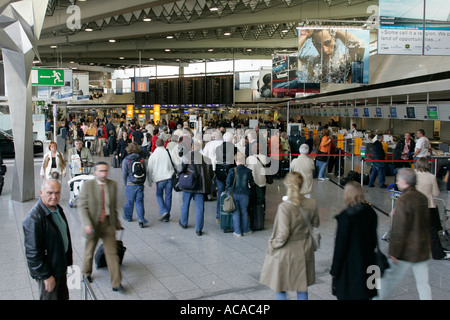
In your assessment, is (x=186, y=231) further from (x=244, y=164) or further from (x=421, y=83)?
(x=421, y=83)

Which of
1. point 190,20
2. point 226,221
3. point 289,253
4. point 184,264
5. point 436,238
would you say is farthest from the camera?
point 190,20

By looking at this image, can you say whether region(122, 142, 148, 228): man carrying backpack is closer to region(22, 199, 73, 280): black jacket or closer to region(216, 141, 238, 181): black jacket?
region(216, 141, 238, 181): black jacket

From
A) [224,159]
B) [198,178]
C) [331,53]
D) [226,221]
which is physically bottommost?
[226,221]

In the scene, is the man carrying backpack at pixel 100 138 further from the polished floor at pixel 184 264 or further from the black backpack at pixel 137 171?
the black backpack at pixel 137 171

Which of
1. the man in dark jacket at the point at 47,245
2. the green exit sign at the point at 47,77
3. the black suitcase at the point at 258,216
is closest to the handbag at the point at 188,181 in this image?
the black suitcase at the point at 258,216

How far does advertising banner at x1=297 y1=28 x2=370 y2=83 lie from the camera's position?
14945 millimetres

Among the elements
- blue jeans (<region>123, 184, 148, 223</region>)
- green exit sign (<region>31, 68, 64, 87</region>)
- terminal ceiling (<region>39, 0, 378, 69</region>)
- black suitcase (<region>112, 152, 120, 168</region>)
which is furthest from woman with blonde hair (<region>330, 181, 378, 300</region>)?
green exit sign (<region>31, 68, 64, 87</region>)

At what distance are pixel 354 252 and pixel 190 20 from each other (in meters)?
22.2

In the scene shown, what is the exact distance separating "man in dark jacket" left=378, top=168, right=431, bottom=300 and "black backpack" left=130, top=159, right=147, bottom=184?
4.96 metres

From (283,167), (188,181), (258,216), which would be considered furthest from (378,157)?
(188,181)

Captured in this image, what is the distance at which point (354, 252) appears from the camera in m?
3.96

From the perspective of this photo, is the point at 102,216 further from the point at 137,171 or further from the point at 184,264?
the point at 137,171

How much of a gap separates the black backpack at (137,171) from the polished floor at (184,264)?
0.94 meters

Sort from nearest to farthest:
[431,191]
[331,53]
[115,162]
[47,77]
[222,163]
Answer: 1. [431,191]
2. [222,163]
3. [331,53]
4. [115,162]
5. [47,77]
